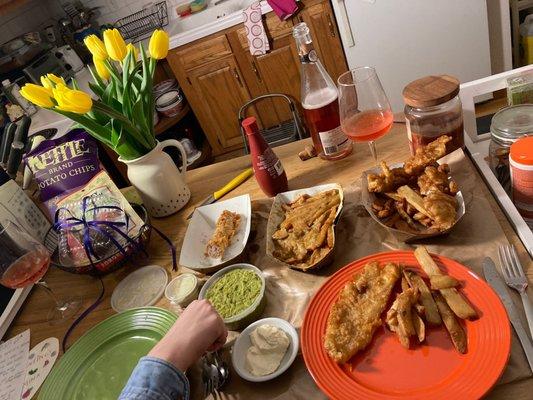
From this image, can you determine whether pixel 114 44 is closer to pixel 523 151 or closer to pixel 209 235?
pixel 209 235

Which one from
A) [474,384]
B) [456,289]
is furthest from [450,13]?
[474,384]

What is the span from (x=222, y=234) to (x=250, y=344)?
347mm

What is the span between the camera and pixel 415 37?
8.94ft

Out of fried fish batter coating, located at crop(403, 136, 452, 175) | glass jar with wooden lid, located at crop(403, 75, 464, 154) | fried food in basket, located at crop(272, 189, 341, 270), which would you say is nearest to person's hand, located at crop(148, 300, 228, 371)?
fried food in basket, located at crop(272, 189, 341, 270)

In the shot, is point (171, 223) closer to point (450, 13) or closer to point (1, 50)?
point (450, 13)

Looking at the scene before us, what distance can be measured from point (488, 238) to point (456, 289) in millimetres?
174

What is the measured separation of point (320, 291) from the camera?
2.86 feet

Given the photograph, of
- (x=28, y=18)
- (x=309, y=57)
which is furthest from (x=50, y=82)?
(x=28, y=18)

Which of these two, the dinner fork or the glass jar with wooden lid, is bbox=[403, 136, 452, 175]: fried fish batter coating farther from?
the dinner fork

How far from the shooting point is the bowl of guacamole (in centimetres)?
89

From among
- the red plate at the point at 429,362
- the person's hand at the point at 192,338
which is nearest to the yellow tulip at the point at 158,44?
the person's hand at the point at 192,338

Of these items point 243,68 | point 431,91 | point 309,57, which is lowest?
point 243,68

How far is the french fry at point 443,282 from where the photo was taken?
78 centimetres

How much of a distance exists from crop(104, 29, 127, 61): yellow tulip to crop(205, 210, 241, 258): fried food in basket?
514 mm
